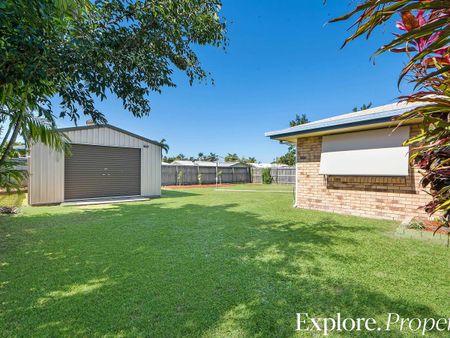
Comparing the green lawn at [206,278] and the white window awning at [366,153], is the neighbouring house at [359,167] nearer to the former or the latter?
the white window awning at [366,153]

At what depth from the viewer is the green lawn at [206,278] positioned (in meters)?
2.17

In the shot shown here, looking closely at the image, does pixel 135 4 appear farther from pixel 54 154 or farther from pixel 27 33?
pixel 54 154

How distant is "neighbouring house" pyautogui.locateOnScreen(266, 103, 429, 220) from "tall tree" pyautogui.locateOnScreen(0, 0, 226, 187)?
4768 millimetres

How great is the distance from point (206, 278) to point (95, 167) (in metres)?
9.82

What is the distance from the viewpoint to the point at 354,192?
23.4 ft

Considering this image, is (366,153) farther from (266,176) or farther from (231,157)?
(231,157)

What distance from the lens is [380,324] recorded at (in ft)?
6.93

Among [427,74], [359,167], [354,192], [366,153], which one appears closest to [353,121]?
[366,153]

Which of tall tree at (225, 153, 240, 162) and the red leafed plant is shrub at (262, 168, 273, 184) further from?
tall tree at (225, 153, 240, 162)

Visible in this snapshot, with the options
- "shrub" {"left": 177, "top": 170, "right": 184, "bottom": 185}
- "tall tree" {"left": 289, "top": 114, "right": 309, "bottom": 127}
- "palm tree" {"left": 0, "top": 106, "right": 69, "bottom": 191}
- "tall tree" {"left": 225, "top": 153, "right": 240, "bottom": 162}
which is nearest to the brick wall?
"palm tree" {"left": 0, "top": 106, "right": 69, "bottom": 191}

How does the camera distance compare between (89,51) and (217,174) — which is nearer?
(89,51)

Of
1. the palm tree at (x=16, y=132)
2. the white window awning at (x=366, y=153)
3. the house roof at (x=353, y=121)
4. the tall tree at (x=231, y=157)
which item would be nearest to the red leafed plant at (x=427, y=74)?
the palm tree at (x=16, y=132)

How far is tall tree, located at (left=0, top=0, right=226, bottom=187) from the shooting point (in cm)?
200

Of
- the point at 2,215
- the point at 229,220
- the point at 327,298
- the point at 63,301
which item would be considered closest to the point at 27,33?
the point at 63,301
